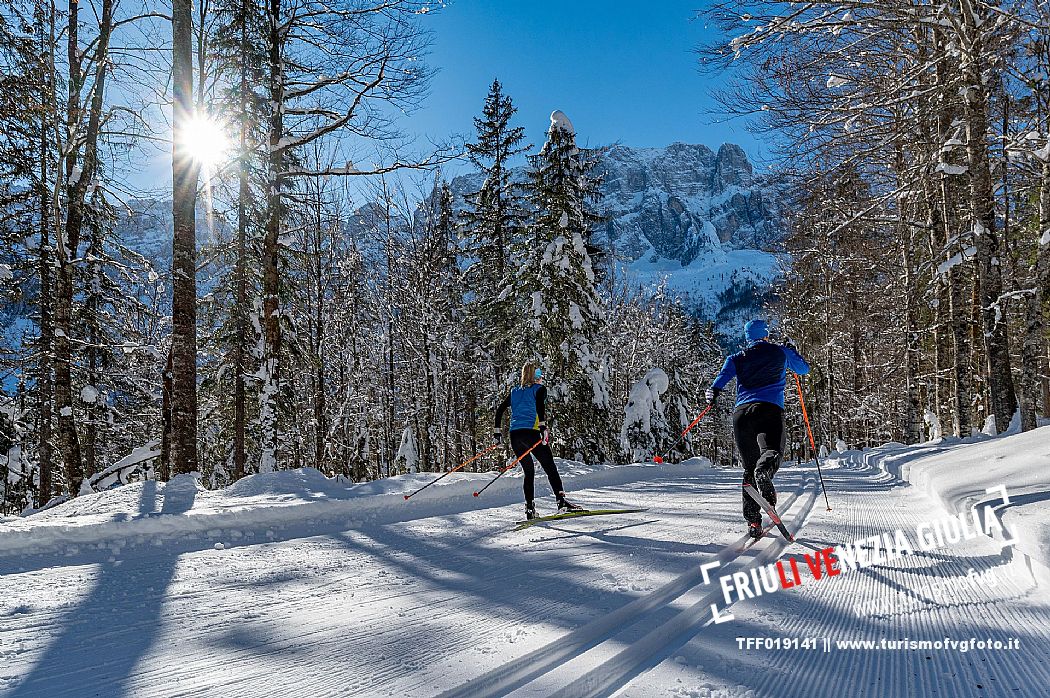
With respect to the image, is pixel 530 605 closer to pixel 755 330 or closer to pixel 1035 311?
pixel 755 330

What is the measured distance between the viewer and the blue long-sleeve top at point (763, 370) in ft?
18.7

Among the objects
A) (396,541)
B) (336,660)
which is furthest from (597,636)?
(396,541)

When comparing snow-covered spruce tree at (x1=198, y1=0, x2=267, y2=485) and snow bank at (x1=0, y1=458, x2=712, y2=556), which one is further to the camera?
snow-covered spruce tree at (x1=198, y1=0, x2=267, y2=485)

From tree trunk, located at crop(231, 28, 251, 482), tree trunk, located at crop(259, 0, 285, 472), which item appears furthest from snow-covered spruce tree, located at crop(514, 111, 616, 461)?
tree trunk, located at crop(231, 28, 251, 482)

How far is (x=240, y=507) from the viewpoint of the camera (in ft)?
24.3

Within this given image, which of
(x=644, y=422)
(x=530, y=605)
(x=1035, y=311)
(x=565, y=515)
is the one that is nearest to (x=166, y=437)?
(x=565, y=515)

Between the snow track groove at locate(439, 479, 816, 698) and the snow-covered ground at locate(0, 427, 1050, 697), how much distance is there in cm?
1

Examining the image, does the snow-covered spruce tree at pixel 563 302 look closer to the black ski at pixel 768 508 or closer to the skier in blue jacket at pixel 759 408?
the skier in blue jacket at pixel 759 408

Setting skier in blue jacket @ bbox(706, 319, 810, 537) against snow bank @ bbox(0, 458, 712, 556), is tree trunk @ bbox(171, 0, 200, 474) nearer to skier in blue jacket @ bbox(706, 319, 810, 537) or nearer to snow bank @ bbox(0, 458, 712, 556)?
snow bank @ bbox(0, 458, 712, 556)

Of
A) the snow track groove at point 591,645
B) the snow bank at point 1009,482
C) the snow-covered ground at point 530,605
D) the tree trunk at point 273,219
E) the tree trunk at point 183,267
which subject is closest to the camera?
the snow track groove at point 591,645

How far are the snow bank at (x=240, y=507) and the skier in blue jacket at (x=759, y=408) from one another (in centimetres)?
428

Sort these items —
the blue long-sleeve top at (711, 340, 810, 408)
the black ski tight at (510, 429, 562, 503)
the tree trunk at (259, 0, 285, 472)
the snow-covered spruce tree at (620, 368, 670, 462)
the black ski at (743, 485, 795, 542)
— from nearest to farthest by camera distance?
the black ski at (743, 485, 795, 542), the blue long-sleeve top at (711, 340, 810, 408), the black ski tight at (510, 429, 562, 503), the tree trunk at (259, 0, 285, 472), the snow-covered spruce tree at (620, 368, 670, 462)

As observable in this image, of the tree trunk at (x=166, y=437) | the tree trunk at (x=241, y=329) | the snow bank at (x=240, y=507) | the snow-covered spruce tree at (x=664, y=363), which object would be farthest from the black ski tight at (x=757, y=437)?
the snow-covered spruce tree at (x=664, y=363)

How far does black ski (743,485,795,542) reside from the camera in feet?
17.1
